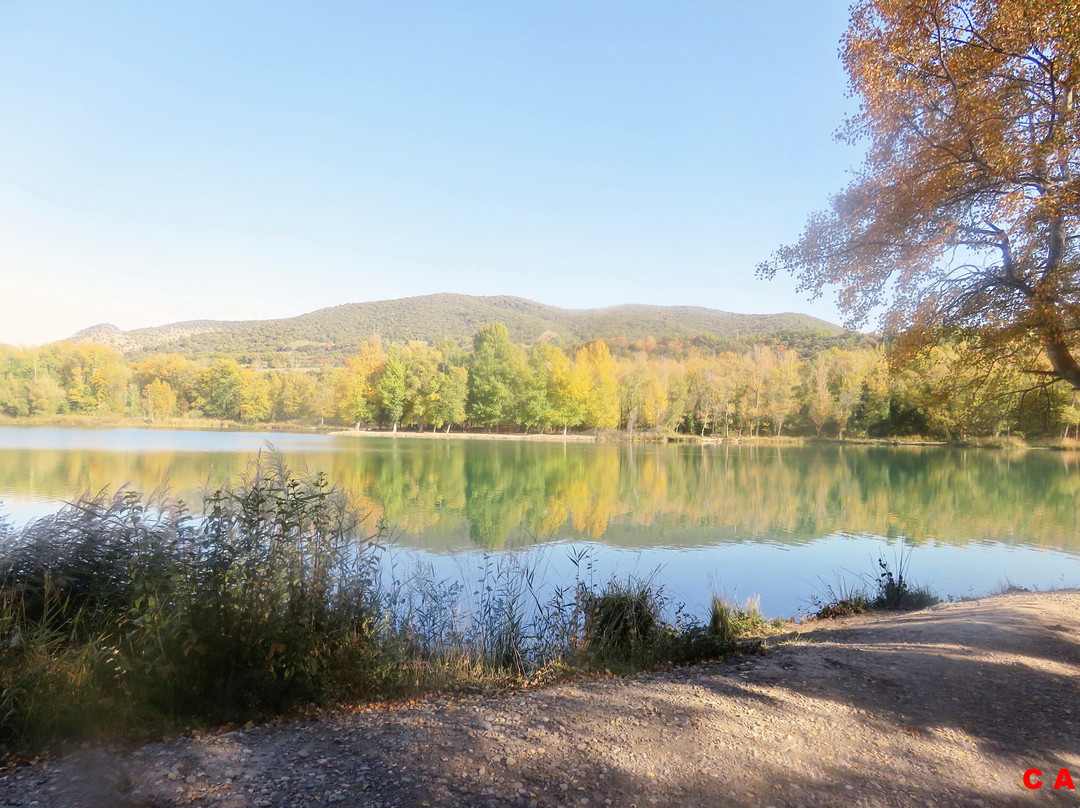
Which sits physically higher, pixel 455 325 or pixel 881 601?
pixel 455 325

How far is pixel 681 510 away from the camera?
17203 mm

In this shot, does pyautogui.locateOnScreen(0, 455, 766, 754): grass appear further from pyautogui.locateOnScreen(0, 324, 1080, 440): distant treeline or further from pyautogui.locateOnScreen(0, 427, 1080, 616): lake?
pyautogui.locateOnScreen(0, 324, 1080, 440): distant treeline

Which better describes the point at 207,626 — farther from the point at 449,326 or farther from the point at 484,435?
the point at 449,326

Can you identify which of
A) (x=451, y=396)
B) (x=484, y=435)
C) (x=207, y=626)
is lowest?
(x=484, y=435)

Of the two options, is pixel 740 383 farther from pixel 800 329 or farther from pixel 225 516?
pixel 225 516

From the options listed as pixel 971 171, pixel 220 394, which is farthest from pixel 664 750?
pixel 220 394

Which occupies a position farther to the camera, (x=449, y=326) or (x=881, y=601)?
(x=449, y=326)

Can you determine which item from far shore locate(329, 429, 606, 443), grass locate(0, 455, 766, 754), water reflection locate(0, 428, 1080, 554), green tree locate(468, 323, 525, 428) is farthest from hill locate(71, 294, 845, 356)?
grass locate(0, 455, 766, 754)

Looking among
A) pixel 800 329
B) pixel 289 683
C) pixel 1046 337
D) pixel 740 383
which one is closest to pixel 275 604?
pixel 289 683

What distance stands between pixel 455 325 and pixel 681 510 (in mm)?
102948

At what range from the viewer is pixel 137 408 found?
129ft

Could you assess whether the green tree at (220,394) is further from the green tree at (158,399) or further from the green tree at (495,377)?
the green tree at (495,377)

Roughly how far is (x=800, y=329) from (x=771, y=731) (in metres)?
98.2

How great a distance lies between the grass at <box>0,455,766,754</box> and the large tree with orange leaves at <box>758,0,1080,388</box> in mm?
4777
